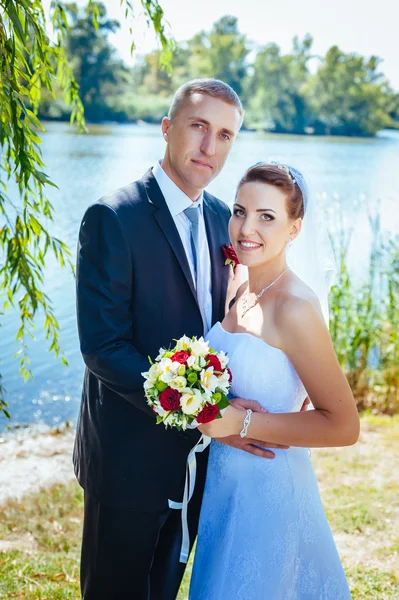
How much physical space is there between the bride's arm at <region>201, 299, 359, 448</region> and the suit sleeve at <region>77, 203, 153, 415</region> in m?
0.39

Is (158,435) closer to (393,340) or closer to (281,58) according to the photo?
(393,340)

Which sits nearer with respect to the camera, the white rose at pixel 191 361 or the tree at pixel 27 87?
the white rose at pixel 191 361

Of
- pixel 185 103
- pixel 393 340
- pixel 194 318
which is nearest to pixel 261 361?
pixel 194 318

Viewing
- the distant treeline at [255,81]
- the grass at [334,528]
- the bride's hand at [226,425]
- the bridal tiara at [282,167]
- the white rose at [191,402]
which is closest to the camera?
the white rose at [191,402]

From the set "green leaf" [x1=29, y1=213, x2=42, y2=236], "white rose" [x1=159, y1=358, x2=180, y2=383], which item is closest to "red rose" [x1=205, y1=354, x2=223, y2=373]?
"white rose" [x1=159, y1=358, x2=180, y2=383]

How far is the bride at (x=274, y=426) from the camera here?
2338 mm

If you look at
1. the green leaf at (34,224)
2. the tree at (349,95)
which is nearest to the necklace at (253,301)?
the green leaf at (34,224)

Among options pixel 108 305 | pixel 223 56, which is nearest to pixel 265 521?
pixel 108 305

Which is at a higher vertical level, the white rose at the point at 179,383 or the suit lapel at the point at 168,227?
the suit lapel at the point at 168,227

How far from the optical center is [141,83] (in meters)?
53.6

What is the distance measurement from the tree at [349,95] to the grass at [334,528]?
44535 mm

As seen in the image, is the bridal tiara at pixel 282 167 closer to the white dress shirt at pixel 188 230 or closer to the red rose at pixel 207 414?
the white dress shirt at pixel 188 230

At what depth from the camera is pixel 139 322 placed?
2629 millimetres

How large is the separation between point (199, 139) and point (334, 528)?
9.72 ft
